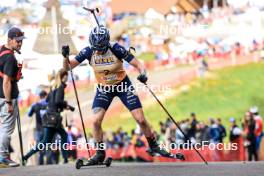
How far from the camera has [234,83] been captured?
21.9 meters

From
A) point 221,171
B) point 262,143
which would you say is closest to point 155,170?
point 221,171

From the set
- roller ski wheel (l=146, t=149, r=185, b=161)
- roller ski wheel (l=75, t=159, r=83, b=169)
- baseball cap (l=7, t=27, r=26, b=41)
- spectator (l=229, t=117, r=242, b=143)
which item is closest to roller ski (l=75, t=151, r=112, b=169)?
roller ski wheel (l=75, t=159, r=83, b=169)

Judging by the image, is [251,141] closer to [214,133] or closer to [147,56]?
[214,133]

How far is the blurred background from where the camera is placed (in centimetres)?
2069

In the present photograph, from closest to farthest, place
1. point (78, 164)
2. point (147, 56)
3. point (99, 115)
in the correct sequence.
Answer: point (78, 164), point (99, 115), point (147, 56)

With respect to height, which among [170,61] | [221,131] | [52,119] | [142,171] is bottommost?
[142,171]

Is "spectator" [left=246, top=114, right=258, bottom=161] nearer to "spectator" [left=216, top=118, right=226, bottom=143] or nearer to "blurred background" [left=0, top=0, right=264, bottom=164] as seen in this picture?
"blurred background" [left=0, top=0, right=264, bottom=164]

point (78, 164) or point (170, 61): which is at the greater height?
point (170, 61)

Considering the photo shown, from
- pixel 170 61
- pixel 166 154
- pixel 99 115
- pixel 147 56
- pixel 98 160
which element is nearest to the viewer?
pixel 99 115

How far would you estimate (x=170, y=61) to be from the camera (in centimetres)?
2191

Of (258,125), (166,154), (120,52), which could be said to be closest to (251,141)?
(258,125)

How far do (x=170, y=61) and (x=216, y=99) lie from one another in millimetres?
1470

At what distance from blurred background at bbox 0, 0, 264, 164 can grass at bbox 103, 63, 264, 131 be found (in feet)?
0.08

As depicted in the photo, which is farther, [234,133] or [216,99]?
[216,99]
